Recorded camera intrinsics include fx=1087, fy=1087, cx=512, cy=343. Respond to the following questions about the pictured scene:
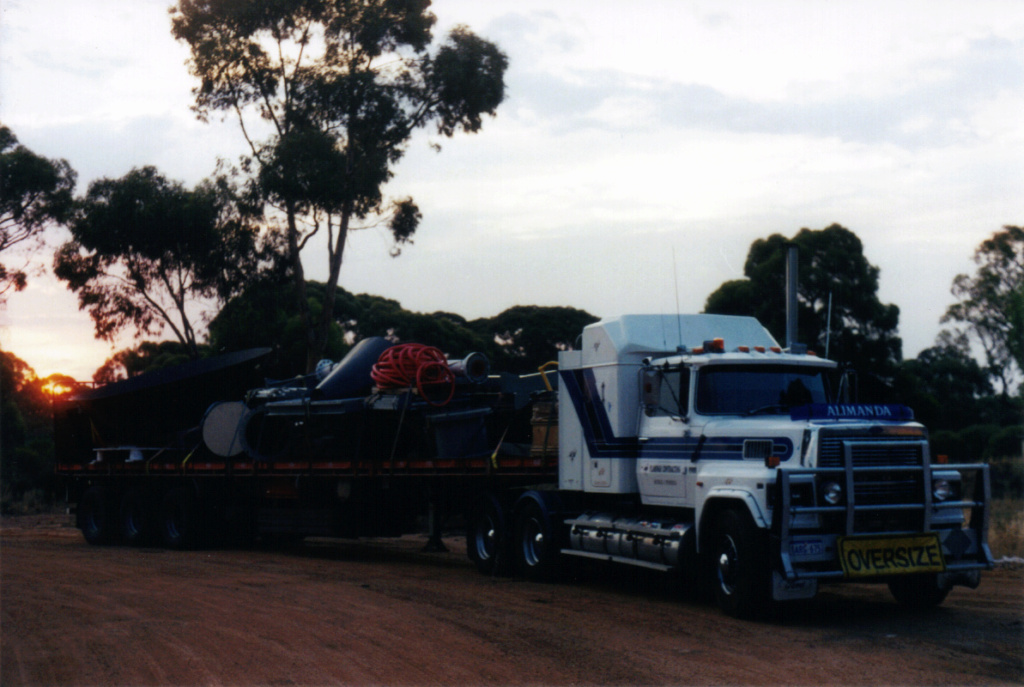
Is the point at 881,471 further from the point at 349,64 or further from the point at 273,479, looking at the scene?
the point at 349,64

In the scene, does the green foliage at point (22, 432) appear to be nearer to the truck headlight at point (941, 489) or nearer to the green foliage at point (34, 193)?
the green foliage at point (34, 193)

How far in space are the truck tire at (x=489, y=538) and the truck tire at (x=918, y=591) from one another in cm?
526

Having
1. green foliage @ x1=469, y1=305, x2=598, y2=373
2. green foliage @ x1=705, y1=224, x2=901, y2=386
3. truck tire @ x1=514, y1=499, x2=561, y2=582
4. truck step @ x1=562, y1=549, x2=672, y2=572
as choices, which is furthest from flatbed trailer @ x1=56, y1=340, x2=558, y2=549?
green foliage @ x1=469, y1=305, x2=598, y2=373

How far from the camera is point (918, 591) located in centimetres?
1145

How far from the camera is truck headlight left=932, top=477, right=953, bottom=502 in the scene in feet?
35.6

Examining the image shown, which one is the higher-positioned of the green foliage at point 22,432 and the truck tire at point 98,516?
the green foliage at point 22,432

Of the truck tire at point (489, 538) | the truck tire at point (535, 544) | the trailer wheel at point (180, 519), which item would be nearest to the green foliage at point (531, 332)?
the trailer wheel at point (180, 519)

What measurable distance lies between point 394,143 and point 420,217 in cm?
239

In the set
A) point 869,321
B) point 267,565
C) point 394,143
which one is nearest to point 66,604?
point 267,565

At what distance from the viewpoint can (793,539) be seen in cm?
1016

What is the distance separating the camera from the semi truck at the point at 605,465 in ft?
34.2

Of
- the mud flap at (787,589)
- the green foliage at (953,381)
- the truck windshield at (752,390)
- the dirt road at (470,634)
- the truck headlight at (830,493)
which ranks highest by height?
the green foliage at (953,381)

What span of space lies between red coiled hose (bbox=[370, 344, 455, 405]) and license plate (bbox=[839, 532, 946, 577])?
24.8 feet

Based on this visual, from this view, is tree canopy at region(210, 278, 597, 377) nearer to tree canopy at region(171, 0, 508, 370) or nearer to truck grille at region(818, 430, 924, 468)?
tree canopy at region(171, 0, 508, 370)
